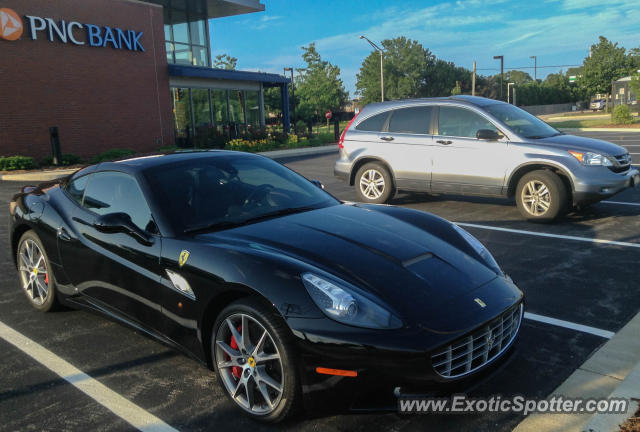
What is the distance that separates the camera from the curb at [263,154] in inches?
601

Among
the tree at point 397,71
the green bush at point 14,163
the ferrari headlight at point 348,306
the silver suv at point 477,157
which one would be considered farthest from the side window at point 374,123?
the tree at point 397,71

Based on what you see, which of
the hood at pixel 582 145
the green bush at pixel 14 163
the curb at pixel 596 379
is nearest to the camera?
the curb at pixel 596 379

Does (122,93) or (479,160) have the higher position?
(122,93)

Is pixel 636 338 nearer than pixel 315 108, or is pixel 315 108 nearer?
pixel 636 338

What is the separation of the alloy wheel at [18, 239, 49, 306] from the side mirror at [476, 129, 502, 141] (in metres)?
6.29

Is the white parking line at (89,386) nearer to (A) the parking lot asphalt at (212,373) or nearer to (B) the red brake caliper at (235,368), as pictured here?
(A) the parking lot asphalt at (212,373)

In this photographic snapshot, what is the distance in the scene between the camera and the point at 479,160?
843 centimetres

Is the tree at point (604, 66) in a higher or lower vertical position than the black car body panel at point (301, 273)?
higher

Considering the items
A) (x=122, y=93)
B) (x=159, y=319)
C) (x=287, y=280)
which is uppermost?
(x=122, y=93)

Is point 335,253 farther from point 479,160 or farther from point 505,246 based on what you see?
point 479,160

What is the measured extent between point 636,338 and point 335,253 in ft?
7.69

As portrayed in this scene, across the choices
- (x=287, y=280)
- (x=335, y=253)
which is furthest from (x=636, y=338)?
(x=287, y=280)

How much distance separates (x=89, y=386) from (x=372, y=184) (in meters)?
6.91

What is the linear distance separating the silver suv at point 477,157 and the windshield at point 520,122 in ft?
0.07
